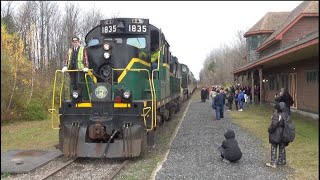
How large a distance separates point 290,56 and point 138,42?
29.6 feet

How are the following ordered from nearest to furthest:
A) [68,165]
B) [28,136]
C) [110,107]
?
[68,165]
[110,107]
[28,136]

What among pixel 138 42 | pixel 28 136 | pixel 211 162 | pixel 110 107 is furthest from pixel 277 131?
pixel 28 136

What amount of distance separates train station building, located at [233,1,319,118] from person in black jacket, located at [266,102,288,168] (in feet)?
12.3

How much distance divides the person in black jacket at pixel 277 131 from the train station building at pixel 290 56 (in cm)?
374

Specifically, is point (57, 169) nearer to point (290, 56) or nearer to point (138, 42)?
point (138, 42)

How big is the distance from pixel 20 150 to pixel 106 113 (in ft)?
11.1

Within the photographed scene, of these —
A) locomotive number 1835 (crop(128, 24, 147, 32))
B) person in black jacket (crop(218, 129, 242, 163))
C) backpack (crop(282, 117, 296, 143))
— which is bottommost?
person in black jacket (crop(218, 129, 242, 163))

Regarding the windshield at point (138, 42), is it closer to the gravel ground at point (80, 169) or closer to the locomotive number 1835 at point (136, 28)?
the locomotive number 1835 at point (136, 28)

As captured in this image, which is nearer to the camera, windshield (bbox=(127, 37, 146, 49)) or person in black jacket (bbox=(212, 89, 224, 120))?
windshield (bbox=(127, 37, 146, 49))

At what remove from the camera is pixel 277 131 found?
879 cm

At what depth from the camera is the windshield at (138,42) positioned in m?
10.9

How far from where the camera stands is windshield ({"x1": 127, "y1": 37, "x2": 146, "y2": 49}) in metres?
10.9

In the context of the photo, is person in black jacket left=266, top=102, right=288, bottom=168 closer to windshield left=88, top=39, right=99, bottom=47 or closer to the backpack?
the backpack

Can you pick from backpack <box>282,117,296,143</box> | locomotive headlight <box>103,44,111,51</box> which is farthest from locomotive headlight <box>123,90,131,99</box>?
backpack <box>282,117,296,143</box>
